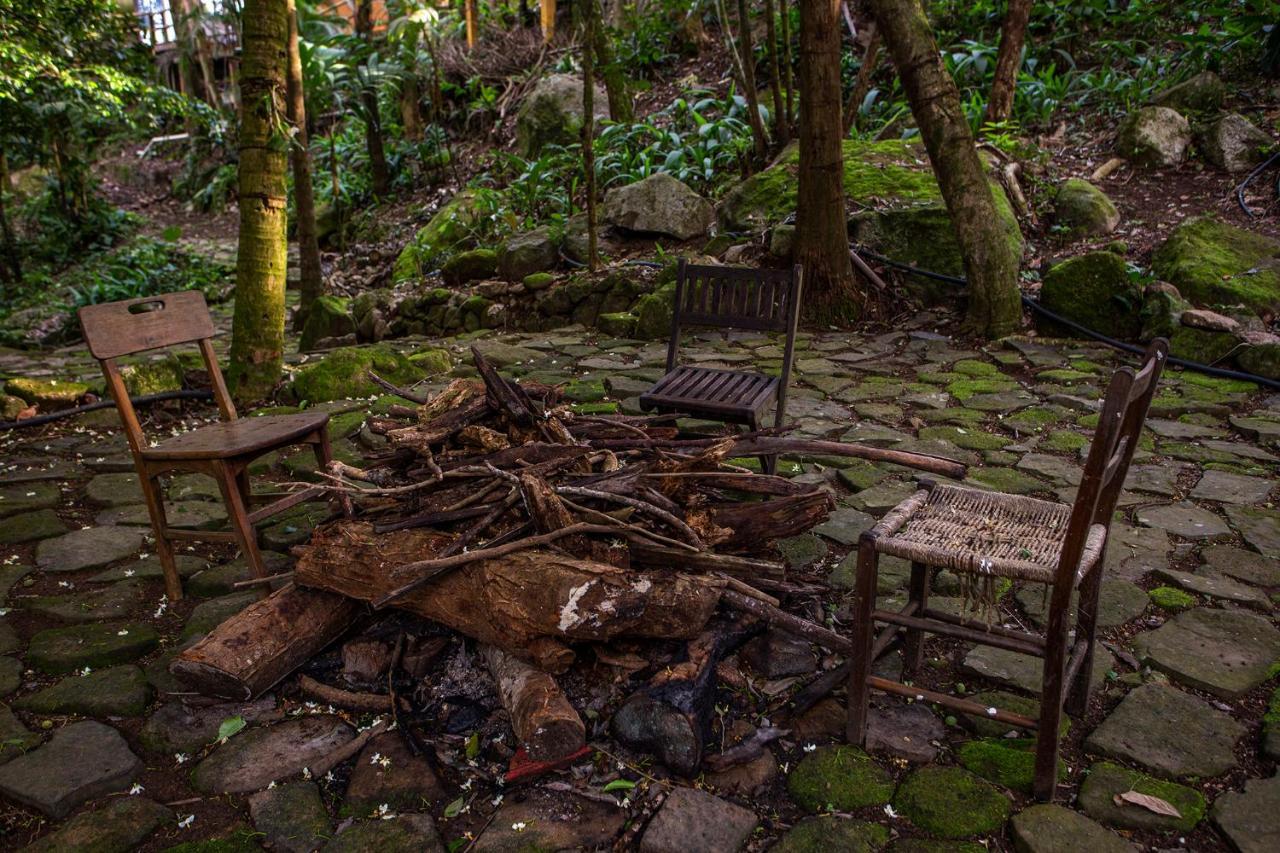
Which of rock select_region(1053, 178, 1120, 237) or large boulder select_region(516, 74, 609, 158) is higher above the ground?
large boulder select_region(516, 74, 609, 158)

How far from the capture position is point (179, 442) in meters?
3.23

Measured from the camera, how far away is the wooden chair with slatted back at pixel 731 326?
12.2 feet

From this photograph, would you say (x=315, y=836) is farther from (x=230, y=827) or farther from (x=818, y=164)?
(x=818, y=164)

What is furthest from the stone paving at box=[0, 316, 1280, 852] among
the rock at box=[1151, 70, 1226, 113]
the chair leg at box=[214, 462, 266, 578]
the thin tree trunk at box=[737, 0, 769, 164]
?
the rock at box=[1151, 70, 1226, 113]

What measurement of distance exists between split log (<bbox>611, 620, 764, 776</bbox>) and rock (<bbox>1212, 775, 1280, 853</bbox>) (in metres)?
1.23

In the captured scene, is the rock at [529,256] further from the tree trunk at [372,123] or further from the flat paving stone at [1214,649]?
the flat paving stone at [1214,649]

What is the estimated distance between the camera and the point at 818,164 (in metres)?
6.46

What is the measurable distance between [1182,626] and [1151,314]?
3856 mm

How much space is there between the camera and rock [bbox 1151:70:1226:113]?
8570 mm

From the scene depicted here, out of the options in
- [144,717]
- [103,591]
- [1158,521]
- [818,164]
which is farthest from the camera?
[818,164]

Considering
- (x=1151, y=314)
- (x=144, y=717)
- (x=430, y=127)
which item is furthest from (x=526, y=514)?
(x=430, y=127)

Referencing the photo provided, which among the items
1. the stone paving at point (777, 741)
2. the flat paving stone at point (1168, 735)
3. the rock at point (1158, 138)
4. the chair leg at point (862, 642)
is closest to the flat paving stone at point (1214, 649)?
the stone paving at point (777, 741)

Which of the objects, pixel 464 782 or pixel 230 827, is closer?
pixel 230 827

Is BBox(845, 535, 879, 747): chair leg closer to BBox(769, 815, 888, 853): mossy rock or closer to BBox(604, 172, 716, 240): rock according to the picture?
BBox(769, 815, 888, 853): mossy rock
